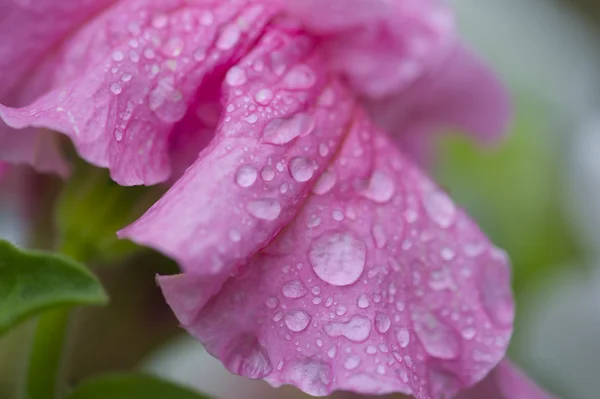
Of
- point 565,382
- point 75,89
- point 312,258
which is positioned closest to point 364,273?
point 312,258

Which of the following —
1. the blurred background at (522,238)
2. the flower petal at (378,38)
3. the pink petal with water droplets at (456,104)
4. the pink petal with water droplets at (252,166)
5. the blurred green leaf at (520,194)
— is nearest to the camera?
the pink petal with water droplets at (252,166)

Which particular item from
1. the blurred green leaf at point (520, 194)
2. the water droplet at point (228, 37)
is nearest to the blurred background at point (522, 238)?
the blurred green leaf at point (520, 194)

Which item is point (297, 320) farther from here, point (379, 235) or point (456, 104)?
point (456, 104)

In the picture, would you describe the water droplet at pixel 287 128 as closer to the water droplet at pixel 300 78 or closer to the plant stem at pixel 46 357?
the water droplet at pixel 300 78

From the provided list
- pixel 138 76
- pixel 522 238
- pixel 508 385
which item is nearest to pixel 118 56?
pixel 138 76

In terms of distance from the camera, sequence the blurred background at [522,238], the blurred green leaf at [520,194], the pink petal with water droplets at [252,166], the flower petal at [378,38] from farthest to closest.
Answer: the blurred green leaf at [520,194]
the blurred background at [522,238]
the flower petal at [378,38]
the pink petal with water droplets at [252,166]
